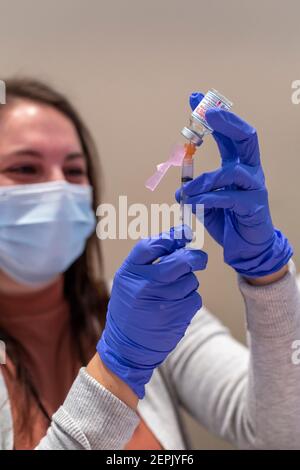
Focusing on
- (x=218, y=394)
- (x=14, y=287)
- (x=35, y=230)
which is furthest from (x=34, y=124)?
(x=218, y=394)

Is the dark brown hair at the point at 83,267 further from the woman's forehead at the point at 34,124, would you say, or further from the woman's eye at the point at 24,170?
the woman's eye at the point at 24,170

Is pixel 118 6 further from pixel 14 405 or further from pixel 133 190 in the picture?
pixel 14 405

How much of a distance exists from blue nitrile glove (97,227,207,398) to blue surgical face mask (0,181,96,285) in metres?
0.25

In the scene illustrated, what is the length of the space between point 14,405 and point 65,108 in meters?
0.63

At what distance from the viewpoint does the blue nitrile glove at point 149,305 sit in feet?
1.90

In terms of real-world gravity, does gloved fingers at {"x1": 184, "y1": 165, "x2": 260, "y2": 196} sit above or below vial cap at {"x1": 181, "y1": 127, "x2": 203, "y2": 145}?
below

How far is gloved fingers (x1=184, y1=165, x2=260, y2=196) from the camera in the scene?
1.87ft

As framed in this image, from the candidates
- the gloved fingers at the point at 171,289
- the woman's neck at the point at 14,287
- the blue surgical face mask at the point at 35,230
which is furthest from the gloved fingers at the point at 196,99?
the woman's neck at the point at 14,287

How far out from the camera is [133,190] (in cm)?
102

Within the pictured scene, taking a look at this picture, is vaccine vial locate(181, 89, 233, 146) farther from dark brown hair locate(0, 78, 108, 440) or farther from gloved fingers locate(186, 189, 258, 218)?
dark brown hair locate(0, 78, 108, 440)

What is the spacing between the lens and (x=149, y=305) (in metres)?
0.59

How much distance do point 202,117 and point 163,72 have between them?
1.53 ft

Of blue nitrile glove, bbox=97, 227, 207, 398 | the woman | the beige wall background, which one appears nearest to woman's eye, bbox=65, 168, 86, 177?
the woman
